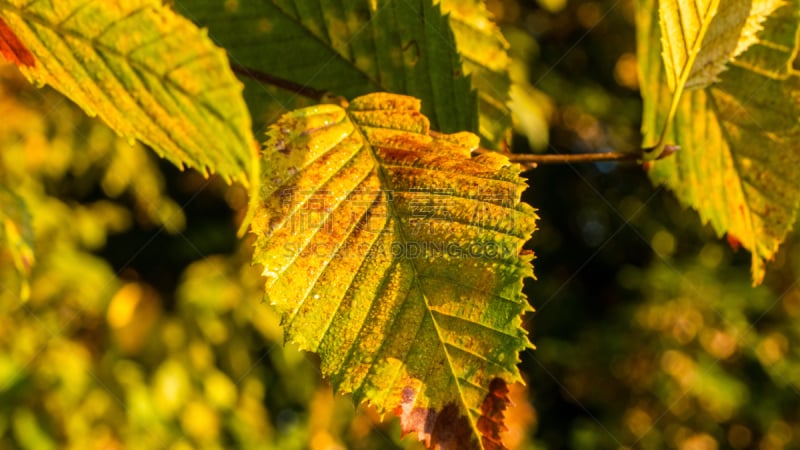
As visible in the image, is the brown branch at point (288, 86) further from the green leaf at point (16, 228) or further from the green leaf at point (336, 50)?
the green leaf at point (16, 228)

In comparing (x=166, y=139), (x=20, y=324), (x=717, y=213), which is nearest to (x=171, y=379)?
(x=20, y=324)

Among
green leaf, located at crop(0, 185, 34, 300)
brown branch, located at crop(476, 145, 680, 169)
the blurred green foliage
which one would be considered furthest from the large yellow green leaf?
the blurred green foliage

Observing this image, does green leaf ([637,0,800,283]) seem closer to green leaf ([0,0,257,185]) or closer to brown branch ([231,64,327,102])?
brown branch ([231,64,327,102])

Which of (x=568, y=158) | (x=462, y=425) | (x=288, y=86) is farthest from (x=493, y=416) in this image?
(x=288, y=86)

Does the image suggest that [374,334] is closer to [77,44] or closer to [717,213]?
[77,44]

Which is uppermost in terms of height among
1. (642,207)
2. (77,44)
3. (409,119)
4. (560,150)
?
(77,44)

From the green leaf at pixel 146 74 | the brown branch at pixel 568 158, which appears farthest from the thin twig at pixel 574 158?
the green leaf at pixel 146 74

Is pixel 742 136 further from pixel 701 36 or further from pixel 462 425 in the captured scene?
pixel 462 425
